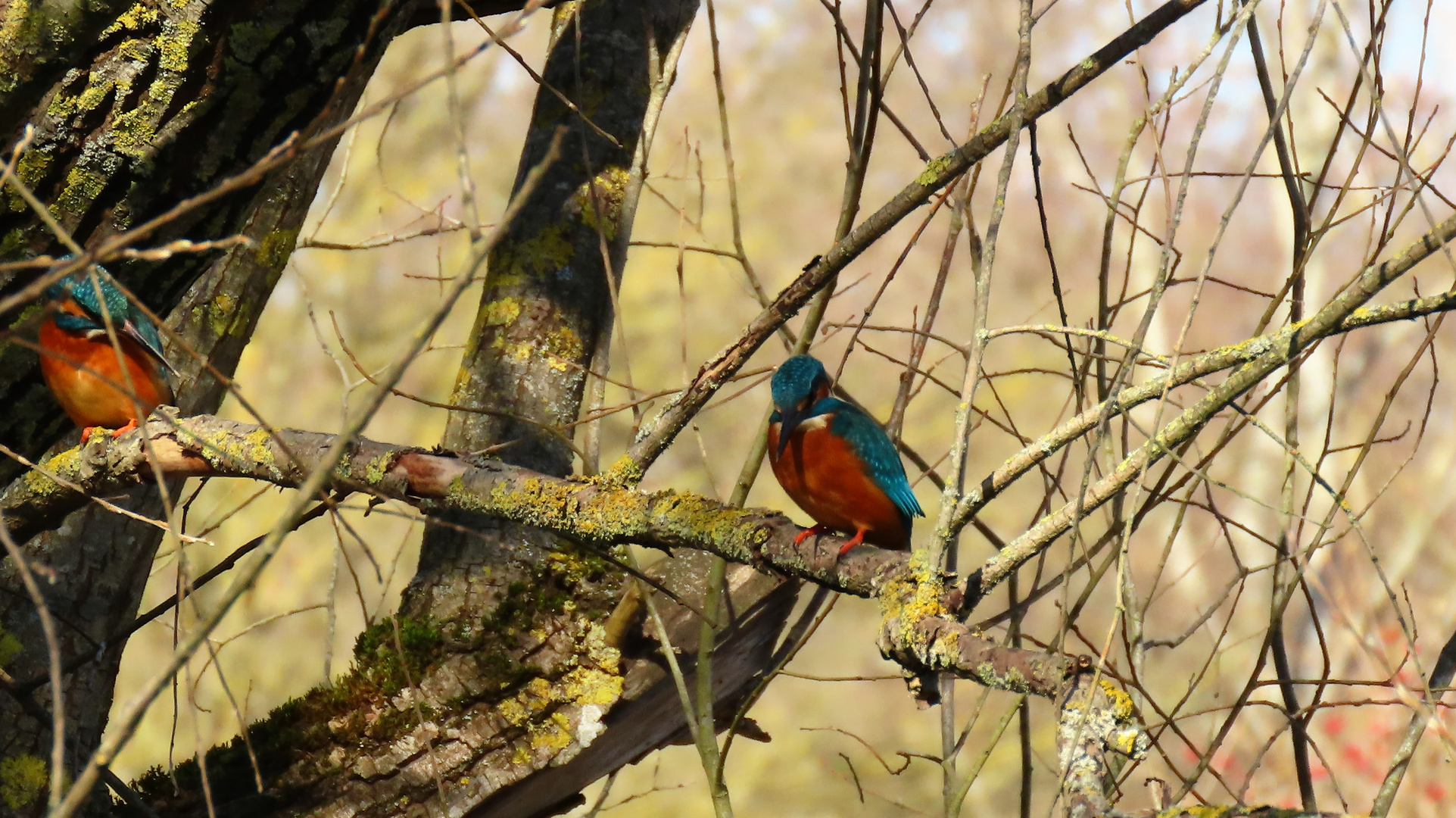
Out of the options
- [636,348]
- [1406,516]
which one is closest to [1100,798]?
[636,348]

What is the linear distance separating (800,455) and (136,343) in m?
1.95

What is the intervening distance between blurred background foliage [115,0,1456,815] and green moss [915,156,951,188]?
6181 mm

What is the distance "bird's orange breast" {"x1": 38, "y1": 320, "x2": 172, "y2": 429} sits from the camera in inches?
103

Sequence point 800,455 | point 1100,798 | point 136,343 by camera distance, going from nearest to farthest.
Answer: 1. point 1100,798
2. point 136,343
3. point 800,455

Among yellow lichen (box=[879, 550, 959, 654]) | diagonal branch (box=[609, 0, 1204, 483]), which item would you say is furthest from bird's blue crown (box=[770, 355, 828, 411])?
yellow lichen (box=[879, 550, 959, 654])

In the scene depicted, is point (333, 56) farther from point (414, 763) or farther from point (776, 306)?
point (414, 763)

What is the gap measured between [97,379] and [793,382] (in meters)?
1.91

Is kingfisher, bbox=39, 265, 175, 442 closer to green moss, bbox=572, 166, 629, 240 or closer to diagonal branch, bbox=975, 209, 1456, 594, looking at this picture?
green moss, bbox=572, 166, 629, 240

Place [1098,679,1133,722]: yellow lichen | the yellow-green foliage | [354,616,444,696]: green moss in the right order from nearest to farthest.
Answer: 1. [1098,679,1133,722]: yellow lichen
2. the yellow-green foliage
3. [354,616,444,696]: green moss

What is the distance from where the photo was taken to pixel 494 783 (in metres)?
2.88

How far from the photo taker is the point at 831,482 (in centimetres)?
343

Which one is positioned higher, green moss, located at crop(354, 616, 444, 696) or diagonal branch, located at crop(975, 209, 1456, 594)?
diagonal branch, located at crop(975, 209, 1456, 594)

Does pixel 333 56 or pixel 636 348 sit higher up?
pixel 636 348

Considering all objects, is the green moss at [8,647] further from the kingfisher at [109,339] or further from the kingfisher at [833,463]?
the kingfisher at [833,463]
